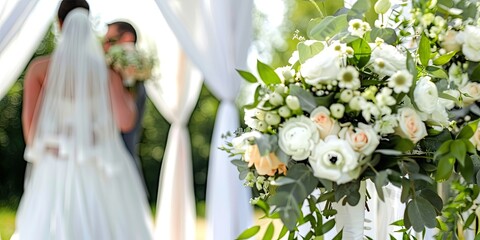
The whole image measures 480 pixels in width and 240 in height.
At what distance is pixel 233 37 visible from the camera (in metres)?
3.83

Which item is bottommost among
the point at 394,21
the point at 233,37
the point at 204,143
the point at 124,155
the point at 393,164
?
the point at 393,164

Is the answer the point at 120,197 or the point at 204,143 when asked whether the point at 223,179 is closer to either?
the point at 120,197

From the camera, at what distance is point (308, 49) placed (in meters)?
1.56

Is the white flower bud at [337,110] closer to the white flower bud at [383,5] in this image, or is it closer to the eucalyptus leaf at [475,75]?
the white flower bud at [383,5]

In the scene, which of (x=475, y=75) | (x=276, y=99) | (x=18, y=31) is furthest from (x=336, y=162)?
(x=18, y=31)

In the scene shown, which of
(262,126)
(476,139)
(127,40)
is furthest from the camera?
(127,40)

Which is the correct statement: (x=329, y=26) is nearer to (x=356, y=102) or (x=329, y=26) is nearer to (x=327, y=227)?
(x=356, y=102)

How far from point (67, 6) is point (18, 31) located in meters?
0.50

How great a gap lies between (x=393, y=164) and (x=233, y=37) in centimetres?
245

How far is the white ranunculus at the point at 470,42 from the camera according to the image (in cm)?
174

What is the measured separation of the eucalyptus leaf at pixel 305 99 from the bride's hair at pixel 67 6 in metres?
2.64

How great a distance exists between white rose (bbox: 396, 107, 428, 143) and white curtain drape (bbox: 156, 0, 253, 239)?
7.70ft

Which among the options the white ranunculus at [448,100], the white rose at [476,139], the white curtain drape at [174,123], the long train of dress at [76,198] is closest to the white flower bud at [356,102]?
the white ranunculus at [448,100]

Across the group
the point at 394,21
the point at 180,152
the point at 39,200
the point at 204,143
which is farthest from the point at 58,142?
the point at 204,143
